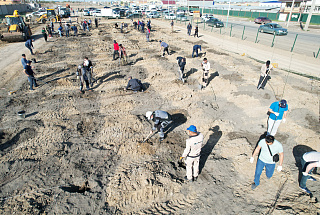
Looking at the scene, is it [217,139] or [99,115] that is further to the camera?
[99,115]

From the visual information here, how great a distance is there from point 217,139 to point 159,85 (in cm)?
513

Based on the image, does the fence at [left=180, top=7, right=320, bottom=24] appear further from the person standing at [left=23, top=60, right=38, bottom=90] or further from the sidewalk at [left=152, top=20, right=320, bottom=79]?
the person standing at [left=23, top=60, right=38, bottom=90]

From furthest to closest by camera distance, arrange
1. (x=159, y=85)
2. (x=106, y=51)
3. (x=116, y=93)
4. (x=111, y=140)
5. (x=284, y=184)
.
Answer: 1. (x=106, y=51)
2. (x=159, y=85)
3. (x=116, y=93)
4. (x=111, y=140)
5. (x=284, y=184)

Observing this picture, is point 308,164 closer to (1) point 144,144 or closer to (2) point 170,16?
(1) point 144,144

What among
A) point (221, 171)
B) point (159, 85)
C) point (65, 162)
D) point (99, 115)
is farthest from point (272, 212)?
point (159, 85)

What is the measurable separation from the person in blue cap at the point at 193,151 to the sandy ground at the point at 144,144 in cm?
37

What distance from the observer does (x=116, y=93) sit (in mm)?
10109

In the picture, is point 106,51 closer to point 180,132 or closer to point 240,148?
point 180,132

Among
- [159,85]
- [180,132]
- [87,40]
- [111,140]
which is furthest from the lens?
[87,40]

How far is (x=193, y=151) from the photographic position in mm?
4668

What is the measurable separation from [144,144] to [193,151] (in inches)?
89.7

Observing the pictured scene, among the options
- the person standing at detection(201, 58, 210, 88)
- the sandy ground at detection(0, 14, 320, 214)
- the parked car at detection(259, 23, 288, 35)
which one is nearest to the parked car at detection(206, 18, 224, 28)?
the parked car at detection(259, 23, 288, 35)

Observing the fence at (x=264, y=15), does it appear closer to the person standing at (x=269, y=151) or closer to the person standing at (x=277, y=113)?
the person standing at (x=277, y=113)

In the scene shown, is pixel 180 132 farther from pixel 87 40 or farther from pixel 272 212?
pixel 87 40
